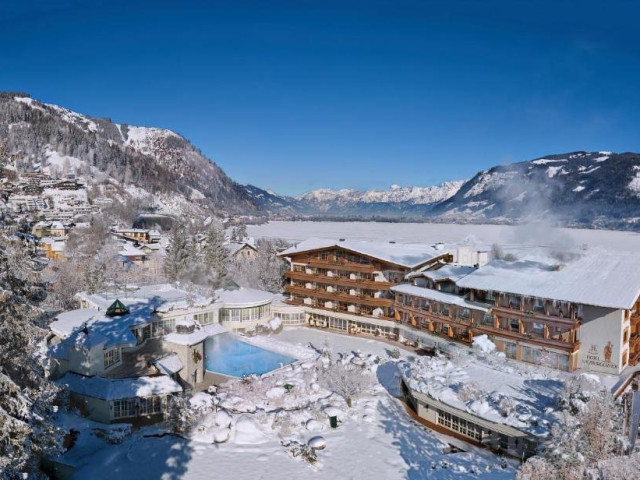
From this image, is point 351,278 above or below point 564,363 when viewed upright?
above

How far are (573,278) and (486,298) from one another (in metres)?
6.52

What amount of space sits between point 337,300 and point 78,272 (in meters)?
35.1

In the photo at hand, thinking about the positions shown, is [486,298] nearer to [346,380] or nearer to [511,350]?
[511,350]

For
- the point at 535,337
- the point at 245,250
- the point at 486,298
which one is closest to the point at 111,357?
the point at 486,298

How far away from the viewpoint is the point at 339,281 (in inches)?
1869

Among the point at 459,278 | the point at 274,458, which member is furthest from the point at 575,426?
the point at 459,278

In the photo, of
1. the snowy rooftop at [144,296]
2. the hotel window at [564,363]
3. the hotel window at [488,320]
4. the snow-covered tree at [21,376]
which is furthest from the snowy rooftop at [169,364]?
the hotel window at [564,363]

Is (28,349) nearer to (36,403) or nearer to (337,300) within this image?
(36,403)

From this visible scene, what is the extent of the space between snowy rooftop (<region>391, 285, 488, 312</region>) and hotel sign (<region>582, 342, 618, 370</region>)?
24.6 feet

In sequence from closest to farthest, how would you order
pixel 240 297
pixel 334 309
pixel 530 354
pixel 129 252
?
pixel 530 354 < pixel 240 297 < pixel 334 309 < pixel 129 252

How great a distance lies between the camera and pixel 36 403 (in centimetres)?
1468

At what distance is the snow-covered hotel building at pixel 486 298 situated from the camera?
31.5 m

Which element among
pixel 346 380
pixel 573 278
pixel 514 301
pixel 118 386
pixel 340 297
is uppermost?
pixel 573 278

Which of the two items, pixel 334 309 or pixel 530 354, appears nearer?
pixel 530 354
